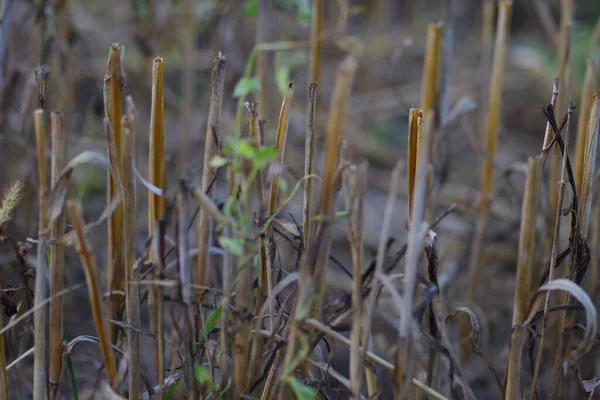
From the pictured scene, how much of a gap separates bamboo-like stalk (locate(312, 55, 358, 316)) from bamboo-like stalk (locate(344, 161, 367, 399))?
0.02 metres

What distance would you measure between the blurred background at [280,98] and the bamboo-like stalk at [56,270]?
108 millimetres

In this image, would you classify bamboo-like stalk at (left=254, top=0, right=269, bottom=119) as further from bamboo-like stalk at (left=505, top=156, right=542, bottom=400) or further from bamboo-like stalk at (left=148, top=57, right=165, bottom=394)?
bamboo-like stalk at (left=505, top=156, right=542, bottom=400)

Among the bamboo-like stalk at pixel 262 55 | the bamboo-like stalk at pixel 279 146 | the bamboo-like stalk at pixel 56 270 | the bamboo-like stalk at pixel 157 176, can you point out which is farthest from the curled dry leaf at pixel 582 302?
the bamboo-like stalk at pixel 262 55

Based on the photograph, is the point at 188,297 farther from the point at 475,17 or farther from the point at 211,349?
the point at 475,17

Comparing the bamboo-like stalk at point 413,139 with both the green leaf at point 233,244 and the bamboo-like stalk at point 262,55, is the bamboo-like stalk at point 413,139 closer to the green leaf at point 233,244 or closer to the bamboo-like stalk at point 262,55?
the green leaf at point 233,244

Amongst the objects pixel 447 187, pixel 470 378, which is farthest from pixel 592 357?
pixel 447 187

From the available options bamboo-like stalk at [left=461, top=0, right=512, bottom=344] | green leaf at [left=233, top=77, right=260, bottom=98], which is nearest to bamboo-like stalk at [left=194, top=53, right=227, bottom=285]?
green leaf at [left=233, top=77, right=260, bottom=98]

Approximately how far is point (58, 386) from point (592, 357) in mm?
780

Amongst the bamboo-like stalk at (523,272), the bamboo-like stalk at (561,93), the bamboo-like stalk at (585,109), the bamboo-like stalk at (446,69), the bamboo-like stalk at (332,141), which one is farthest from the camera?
the bamboo-like stalk at (446,69)

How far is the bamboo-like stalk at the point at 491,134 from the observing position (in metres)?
1.04

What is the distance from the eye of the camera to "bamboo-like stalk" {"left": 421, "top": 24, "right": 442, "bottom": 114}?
3.10 ft

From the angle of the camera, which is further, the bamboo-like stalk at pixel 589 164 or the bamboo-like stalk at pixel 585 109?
the bamboo-like stalk at pixel 585 109

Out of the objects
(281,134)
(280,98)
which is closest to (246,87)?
(281,134)

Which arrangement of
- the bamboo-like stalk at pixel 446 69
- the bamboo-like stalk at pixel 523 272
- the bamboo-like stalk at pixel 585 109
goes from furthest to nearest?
the bamboo-like stalk at pixel 446 69, the bamboo-like stalk at pixel 585 109, the bamboo-like stalk at pixel 523 272
